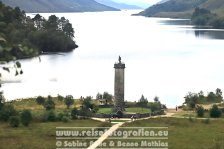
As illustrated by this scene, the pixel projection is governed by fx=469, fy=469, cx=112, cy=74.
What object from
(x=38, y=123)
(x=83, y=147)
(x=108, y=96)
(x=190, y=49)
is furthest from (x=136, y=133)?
(x=190, y=49)

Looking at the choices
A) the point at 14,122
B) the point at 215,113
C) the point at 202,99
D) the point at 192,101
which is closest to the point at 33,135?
the point at 14,122

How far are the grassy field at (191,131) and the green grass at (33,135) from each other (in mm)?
4573

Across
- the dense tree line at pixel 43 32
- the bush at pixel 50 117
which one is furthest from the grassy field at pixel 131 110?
the dense tree line at pixel 43 32

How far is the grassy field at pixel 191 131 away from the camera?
116 feet

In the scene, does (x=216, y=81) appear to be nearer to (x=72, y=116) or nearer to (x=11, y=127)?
(x=72, y=116)

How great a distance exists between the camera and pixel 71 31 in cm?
15325

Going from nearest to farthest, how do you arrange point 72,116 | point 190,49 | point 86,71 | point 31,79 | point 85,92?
1. point 72,116
2. point 85,92
3. point 31,79
4. point 86,71
5. point 190,49

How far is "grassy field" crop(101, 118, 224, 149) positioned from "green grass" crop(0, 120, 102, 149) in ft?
15.0

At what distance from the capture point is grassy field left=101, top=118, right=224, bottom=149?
116 feet

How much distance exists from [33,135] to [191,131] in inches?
537

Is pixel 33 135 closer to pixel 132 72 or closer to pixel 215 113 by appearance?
pixel 215 113

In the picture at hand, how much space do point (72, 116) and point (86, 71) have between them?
180 ft

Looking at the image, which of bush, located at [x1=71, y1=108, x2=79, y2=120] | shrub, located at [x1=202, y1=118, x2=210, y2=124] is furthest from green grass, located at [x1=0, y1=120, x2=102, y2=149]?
shrub, located at [x1=202, y1=118, x2=210, y2=124]

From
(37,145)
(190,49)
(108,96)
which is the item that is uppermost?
(190,49)
